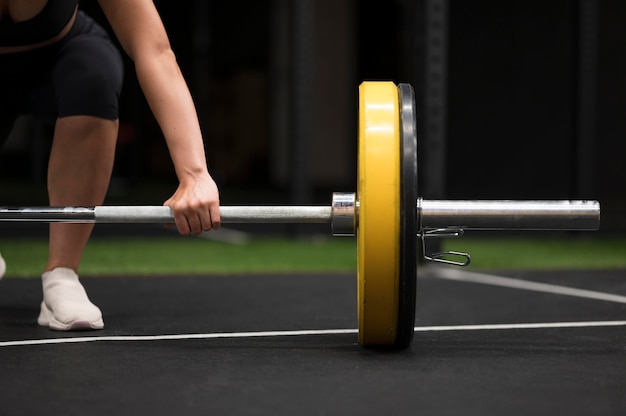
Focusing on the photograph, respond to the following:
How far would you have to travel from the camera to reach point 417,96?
3141 millimetres

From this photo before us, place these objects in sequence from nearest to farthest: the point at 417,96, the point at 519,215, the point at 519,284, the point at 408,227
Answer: the point at 408,227 < the point at 519,215 < the point at 519,284 < the point at 417,96

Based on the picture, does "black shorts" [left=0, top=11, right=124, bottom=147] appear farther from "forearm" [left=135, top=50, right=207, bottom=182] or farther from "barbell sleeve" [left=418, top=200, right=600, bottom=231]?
"barbell sleeve" [left=418, top=200, right=600, bottom=231]

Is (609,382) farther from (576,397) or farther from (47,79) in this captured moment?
(47,79)

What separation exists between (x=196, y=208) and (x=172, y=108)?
0.63 ft

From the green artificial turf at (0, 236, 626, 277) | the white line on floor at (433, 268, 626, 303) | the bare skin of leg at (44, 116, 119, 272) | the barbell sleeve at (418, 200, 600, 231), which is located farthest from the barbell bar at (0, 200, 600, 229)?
the green artificial turf at (0, 236, 626, 277)

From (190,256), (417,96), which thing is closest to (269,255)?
(190,256)

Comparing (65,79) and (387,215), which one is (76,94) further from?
(387,215)

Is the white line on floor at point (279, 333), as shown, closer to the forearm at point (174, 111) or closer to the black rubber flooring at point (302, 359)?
the black rubber flooring at point (302, 359)

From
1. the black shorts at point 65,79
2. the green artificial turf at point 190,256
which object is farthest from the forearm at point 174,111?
the green artificial turf at point 190,256

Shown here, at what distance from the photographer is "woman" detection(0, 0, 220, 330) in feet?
4.81

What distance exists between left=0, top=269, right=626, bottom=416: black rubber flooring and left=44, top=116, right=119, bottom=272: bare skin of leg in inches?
5.9

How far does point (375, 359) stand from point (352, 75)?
23.2 ft

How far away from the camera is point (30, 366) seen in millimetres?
1258

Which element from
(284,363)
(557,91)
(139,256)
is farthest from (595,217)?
(557,91)
